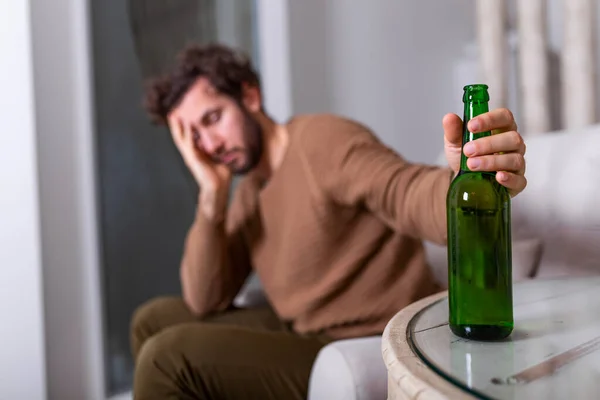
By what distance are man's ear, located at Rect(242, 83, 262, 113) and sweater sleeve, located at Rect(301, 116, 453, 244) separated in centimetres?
21

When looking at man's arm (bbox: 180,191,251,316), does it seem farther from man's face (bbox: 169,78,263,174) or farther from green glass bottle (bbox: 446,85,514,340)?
green glass bottle (bbox: 446,85,514,340)

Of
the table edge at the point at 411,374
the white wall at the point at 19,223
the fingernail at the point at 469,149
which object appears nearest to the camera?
the table edge at the point at 411,374

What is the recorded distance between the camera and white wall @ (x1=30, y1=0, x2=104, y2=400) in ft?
4.63

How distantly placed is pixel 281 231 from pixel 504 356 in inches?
33.5

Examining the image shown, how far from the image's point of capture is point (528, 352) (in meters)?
0.48

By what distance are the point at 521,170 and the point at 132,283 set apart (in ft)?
4.37

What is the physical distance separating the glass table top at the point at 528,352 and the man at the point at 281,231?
0.15 meters

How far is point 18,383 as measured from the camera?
1334 millimetres

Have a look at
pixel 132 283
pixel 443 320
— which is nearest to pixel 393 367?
pixel 443 320

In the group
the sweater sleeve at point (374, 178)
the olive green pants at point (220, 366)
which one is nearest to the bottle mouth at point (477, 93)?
the sweater sleeve at point (374, 178)

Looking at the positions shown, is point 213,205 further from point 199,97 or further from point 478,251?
point 478,251

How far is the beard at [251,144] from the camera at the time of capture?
133cm

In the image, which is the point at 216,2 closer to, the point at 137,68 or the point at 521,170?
the point at 137,68

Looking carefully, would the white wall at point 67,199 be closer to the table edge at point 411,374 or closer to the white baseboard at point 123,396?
the white baseboard at point 123,396
